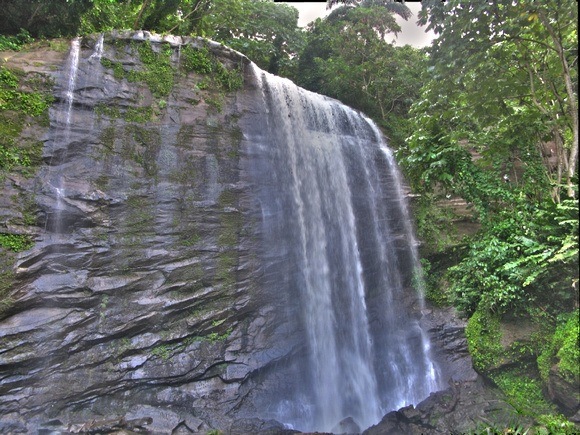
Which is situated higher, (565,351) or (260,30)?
(260,30)

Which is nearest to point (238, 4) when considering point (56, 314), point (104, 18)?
point (104, 18)

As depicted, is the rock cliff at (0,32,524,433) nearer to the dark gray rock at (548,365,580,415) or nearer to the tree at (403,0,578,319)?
the dark gray rock at (548,365,580,415)

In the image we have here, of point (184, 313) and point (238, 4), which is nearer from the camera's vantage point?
point (184, 313)

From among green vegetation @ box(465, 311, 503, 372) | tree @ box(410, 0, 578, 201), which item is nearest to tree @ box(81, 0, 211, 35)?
tree @ box(410, 0, 578, 201)

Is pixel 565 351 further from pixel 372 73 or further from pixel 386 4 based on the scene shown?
pixel 386 4

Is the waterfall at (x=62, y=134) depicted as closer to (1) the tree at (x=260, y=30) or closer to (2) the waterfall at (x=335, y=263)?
(2) the waterfall at (x=335, y=263)

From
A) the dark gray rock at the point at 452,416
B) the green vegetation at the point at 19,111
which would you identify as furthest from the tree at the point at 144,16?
the dark gray rock at the point at 452,416

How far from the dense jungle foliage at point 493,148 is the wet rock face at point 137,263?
131 centimetres

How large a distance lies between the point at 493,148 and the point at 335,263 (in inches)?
200

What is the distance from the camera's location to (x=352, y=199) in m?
11.5

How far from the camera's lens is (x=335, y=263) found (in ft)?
34.8

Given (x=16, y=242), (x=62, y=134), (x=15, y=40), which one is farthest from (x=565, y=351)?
(x=15, y=40)

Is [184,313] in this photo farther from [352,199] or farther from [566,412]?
[566,412]

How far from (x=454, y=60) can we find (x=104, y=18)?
355 inches
